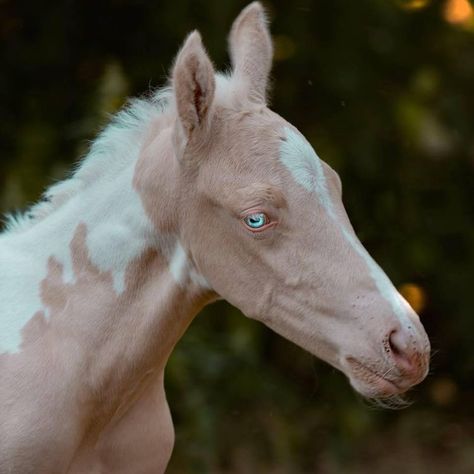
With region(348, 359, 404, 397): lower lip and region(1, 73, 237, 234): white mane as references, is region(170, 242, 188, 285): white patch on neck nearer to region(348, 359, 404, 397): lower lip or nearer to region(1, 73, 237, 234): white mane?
region(1, 73, 237, 234): white mane

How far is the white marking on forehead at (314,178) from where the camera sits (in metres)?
2.55

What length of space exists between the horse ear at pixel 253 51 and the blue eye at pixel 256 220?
446 millimetres

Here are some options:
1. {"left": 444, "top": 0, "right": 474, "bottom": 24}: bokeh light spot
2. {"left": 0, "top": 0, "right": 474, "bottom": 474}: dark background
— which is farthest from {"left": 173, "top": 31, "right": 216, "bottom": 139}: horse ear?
{"left": 444, "top": 0, "right": 474, "bottom": 24}: bokeh light spot

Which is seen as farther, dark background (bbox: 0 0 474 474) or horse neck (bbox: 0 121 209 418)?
dark background (bbox: 0 0 474 474)

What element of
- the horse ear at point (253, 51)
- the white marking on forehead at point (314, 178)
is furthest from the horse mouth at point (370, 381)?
the horse ear at point (253, 51)

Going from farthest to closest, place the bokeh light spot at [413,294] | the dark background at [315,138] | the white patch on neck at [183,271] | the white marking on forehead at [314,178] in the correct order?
the bokeh light spot at [413,294] < the dark background at [315,138] < the white patch on neck at [183,271] < the white marking on forehead at [314,178]

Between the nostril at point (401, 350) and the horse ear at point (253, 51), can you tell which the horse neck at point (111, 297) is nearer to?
the horse ear at point (253, 51)

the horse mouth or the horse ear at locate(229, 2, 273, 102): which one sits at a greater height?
the horse ear at locate(229, 2, 273, 102)

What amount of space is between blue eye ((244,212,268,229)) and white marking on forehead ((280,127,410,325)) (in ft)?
0.45

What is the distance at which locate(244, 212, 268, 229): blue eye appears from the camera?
2.60 metres

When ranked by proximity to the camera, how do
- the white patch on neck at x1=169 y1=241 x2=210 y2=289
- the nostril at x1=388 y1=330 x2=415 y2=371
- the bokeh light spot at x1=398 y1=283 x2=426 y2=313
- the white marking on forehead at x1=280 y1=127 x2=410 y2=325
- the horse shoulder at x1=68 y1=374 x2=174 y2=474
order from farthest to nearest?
the bokeh light spot at x1=398 y1=283 x2=426 y2=313
the horse shoulder at x1=68 y1=374 x2=174 y2=474
the white patch on neck at x1=169 y1=241 x2=210 y2=289
the white marking on forehead at x1=280 y1=127 x2=410 y2=325
the nostril at x1=388 y1=330 x2=415 y2=371

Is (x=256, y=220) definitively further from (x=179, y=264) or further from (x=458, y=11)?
(x=458, y=11)

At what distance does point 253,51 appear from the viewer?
3045 mm

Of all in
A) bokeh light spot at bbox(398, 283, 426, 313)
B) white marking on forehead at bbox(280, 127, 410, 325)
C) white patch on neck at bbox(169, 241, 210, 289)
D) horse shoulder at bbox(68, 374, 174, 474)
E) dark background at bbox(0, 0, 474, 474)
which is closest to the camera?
white marking on forehead at bbox(280, 127, 410, 325)
